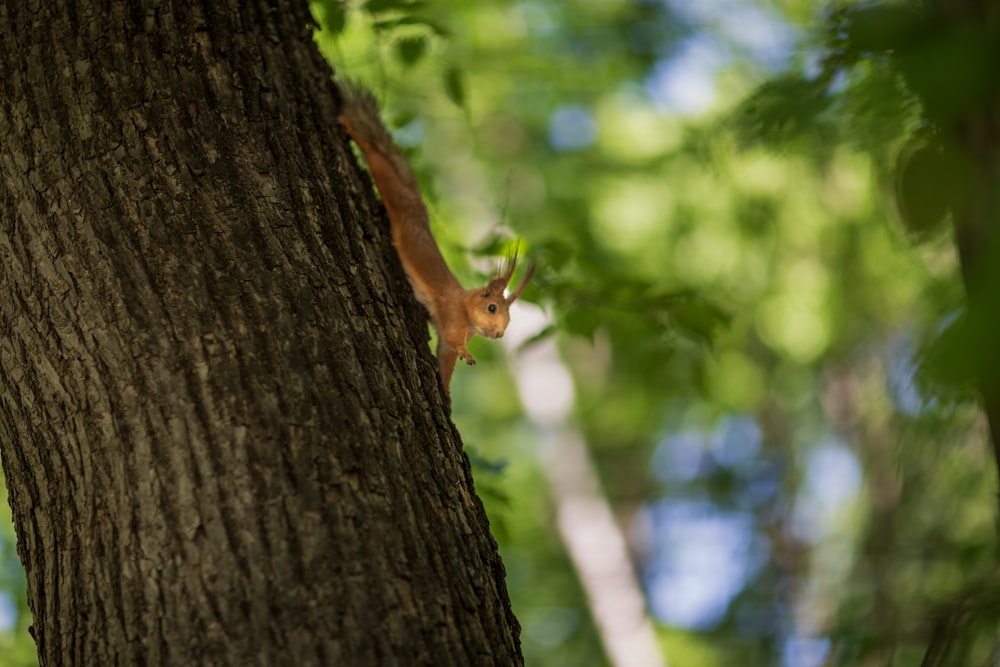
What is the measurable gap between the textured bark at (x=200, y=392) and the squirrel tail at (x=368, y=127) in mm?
609

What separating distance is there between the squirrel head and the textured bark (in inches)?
37.5

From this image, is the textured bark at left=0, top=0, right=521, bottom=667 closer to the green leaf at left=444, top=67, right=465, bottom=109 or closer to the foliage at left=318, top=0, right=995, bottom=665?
the foliage at left=318, top=0, right=995, bottom=665

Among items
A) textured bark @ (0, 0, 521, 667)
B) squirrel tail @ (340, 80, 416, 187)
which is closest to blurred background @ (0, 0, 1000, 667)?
squirrel tail @ (340, 80, 416, 187)

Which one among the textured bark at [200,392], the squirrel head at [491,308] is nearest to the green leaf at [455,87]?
the squirrel head at [491,308]

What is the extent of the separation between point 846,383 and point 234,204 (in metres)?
8.41

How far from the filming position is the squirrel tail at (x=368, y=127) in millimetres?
2656

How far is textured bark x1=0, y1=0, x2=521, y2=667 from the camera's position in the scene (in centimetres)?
162

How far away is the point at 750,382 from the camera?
9484 millimetres

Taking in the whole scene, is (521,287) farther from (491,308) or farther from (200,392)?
(200,392)

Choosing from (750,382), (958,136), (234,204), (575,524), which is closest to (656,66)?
(750,382)

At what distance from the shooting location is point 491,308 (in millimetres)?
2986

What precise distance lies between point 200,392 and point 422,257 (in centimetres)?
122

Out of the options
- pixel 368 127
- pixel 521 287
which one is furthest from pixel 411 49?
pixel 521 287

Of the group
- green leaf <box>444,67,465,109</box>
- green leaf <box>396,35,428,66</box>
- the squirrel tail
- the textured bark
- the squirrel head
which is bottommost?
the textured bark
